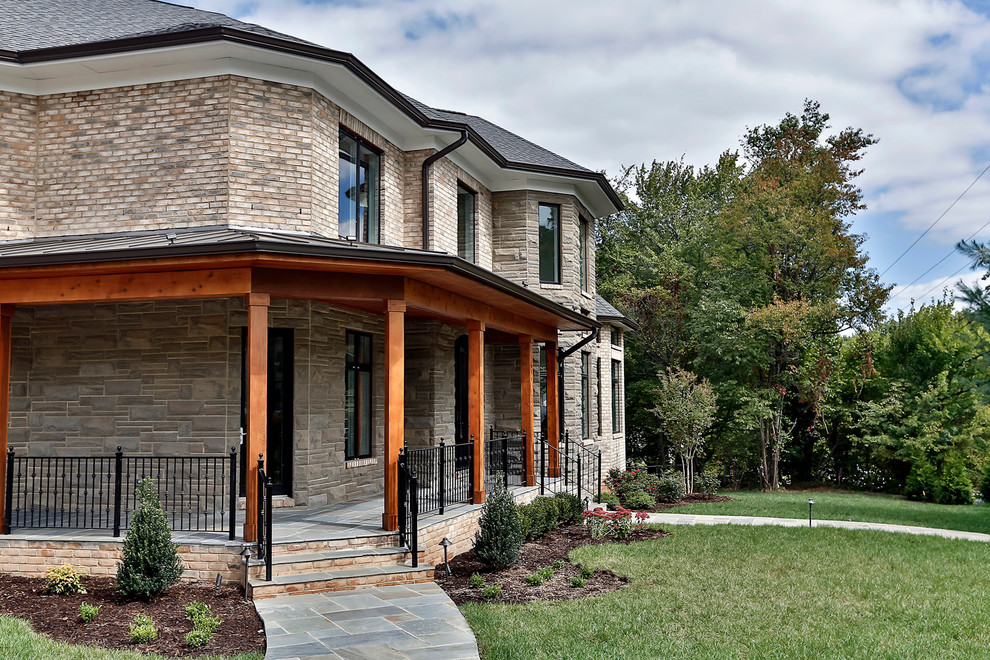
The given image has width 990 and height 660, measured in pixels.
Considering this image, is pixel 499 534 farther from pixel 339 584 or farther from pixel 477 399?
pixel 477 399

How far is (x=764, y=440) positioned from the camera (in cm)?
2405

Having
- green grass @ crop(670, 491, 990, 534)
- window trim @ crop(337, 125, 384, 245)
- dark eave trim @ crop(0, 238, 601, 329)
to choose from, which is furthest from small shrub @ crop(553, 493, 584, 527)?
dark eave trim @ crop(0, 238, 601, 329)

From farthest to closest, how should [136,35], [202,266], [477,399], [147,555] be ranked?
[477,399] < [136,35] < [202,266] < [147,555]

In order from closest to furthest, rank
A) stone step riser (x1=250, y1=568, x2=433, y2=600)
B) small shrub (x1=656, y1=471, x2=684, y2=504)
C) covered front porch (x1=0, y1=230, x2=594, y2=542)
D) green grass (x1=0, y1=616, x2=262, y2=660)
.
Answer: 1. green grass (x1=0, y1=616, x2=262, y2=660)
2. stone step riser (x1=250, y1=568, x2=433, y2=600)
3. covered front porch (x1=0, y1=230, x2=594, y2=542)
4. small shrub (x1=656, y1=471, x2=684, y2=504)

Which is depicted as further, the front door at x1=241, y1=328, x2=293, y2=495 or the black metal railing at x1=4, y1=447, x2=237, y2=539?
the front door at x1=241, y1=328, x2=293, y2=495

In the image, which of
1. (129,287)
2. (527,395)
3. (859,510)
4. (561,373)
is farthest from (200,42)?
(859,510)

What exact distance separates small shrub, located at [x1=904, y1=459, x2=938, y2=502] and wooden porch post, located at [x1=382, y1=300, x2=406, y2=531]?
1839cm

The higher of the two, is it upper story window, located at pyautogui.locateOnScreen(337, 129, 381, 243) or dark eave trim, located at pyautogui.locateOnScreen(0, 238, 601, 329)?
upper story window, located at pyautogui.locateOnScreen(337, 129, 381, 243)

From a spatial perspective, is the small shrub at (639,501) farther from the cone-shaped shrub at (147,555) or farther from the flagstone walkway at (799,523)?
the cone-shaped shrub at (147,555)

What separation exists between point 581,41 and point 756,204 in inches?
420

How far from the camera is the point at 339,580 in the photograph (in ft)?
25.9

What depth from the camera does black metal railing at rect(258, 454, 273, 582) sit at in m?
7.69

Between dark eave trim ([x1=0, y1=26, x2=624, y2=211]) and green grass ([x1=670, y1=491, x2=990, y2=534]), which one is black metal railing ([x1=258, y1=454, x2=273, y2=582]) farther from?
green grass ([x1=670, y1=491, x2=990, y2=534])

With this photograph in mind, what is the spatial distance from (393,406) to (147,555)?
2.96 metres
